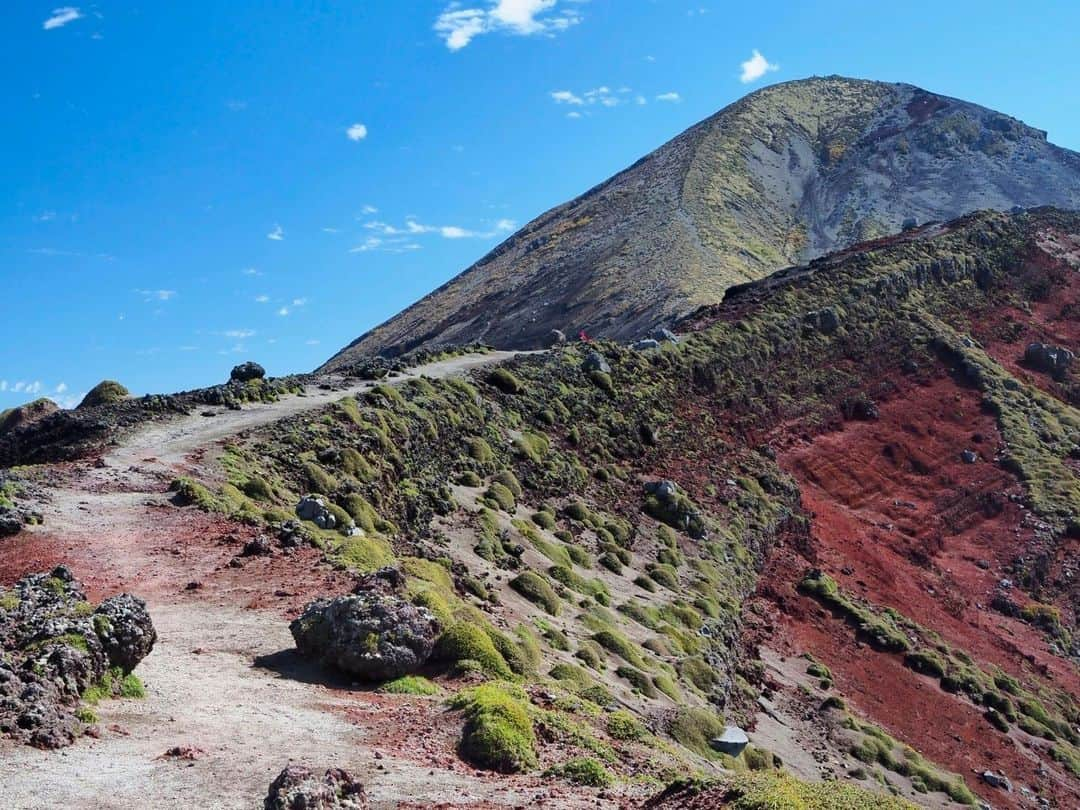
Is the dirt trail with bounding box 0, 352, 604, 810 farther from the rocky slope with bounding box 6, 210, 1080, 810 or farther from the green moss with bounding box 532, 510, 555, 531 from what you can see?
the green moss with bounding box 532, 510, 555, 531

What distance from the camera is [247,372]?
37875 millimetres

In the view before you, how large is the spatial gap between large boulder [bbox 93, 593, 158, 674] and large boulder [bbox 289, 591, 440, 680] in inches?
105

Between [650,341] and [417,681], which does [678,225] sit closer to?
[650,341]

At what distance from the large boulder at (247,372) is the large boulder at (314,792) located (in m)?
28.9

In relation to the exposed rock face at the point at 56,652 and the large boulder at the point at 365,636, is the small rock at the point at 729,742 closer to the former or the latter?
the large boulder at the point at 365,636

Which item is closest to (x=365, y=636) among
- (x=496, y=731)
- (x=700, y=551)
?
(x=496, y=731)

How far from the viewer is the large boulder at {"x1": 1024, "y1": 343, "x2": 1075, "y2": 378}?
73.1 m

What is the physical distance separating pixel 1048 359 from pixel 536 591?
Answer: 202ft

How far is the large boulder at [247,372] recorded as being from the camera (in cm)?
3759

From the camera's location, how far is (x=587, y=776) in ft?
42.2

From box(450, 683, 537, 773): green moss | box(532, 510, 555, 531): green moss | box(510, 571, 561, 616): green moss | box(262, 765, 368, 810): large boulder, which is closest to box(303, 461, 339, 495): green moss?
box(510, 571, 561, 616): green moss

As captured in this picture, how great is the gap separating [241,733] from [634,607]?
19.9 m

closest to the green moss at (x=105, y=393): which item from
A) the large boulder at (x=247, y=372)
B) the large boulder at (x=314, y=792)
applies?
the large boulder at (x=247, y=372)

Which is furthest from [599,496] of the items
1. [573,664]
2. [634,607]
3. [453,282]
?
[453,282]
